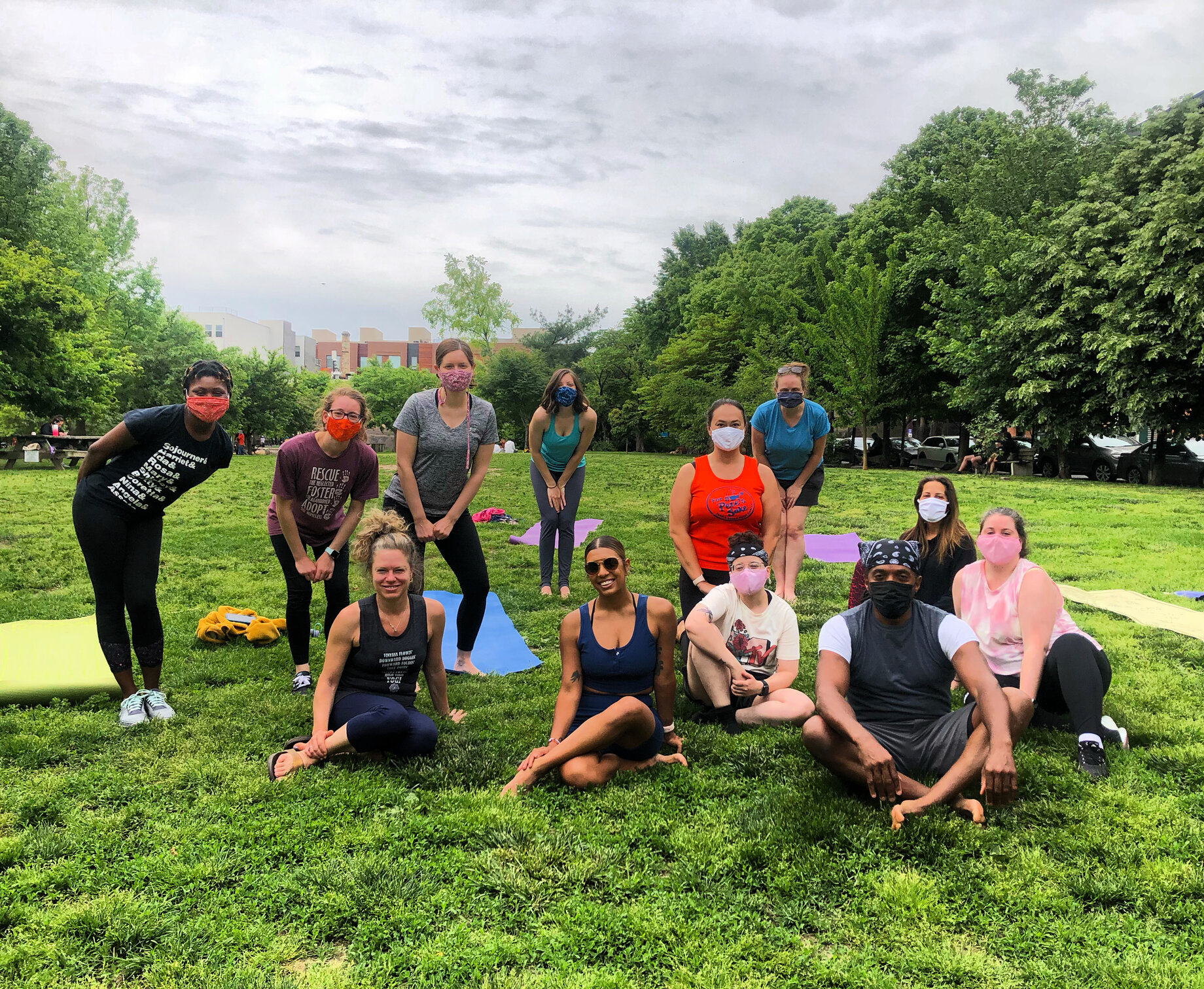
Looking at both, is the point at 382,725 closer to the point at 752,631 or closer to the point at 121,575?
the point at 121,575

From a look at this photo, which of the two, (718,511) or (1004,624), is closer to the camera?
(1004,624)

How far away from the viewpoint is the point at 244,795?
12.1 ft

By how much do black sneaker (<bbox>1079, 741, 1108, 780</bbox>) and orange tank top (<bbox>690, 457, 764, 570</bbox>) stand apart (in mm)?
2195

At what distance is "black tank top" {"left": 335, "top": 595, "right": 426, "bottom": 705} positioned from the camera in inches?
165

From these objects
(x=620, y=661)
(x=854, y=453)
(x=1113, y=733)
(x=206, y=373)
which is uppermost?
(x=206, y=373)

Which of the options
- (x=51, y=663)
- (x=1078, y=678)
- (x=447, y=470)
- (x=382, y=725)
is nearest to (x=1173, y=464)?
(x=1078, y=678)

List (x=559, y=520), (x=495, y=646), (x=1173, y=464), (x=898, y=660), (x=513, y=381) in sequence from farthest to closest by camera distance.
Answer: (x=513, y=381) → (x=1173, y=464) → (x=559, y=520) → (x=495, y=646) → (x=898, y=660)

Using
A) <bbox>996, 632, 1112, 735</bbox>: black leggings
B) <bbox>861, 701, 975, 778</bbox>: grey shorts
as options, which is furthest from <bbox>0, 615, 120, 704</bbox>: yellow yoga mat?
<bbox>996, 632, 1112, 735</bbox>: black leggings

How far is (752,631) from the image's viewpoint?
184 inches

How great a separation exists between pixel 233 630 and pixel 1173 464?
24.0 m

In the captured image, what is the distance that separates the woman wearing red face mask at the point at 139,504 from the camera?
452 centimetres

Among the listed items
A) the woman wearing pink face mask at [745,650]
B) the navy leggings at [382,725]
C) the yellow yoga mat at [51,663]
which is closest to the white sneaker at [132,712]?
the yellow yoga mat at [51,663]

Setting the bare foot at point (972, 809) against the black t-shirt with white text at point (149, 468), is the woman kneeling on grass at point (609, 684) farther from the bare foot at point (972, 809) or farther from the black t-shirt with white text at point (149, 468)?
the black t-shirt with white text at point (149, 468)

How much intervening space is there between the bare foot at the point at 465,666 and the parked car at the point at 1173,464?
2225 centimetres
